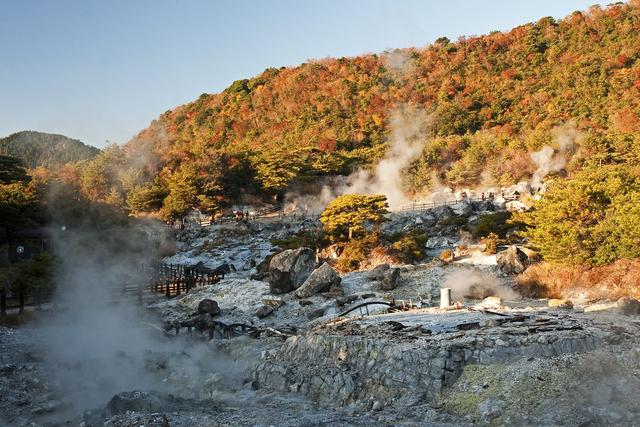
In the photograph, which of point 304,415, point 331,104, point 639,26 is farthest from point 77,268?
point 639,26

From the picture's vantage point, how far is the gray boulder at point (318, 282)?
20891 mm

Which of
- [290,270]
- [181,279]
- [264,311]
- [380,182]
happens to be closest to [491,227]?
[290,270]

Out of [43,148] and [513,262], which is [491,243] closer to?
[513,262]

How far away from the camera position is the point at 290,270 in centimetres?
2230

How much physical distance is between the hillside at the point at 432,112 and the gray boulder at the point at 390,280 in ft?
79.7

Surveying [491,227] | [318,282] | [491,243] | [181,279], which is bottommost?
[181,279]

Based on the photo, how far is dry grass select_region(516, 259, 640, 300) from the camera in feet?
55.7

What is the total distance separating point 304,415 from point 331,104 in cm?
6564

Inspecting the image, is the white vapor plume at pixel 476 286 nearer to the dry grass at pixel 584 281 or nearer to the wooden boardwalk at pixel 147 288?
the dry grass at pixel 584 281

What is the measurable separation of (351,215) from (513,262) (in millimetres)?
10765

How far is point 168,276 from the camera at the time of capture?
89.4 ft

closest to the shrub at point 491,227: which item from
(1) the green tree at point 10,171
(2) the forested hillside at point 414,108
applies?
A: (2) the forested hillside at point 414,108

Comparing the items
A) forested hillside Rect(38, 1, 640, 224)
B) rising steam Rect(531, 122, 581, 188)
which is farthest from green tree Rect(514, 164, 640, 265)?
rising steam Rect(531, 122, 581, 188)

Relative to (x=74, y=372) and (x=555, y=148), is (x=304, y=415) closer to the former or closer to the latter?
(x=74, y=372)
